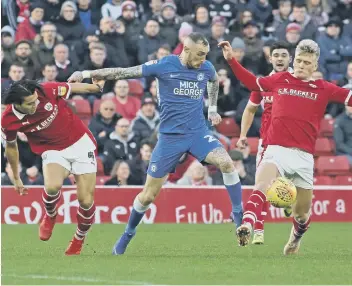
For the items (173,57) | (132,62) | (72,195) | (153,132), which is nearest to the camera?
(173,57)

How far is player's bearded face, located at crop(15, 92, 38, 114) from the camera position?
13.0 metres

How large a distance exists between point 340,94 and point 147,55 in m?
10.8

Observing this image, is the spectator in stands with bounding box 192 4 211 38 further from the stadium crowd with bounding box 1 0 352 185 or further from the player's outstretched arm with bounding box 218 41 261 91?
the player's outstretched arm with bounding box 218 41 261 91

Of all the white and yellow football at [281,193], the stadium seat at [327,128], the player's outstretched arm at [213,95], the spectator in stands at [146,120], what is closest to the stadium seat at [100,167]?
the spectator in stands at [146,120]

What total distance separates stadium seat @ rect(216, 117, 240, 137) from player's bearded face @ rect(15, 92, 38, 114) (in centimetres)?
987

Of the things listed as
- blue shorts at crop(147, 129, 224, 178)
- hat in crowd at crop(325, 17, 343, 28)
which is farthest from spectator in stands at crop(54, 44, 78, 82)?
blue shorts at crop(147, 129, 224, 178)

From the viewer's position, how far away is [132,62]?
23.5 metres

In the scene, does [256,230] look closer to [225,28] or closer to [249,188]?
[249,188]

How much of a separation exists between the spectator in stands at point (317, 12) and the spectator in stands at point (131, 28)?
401 cm

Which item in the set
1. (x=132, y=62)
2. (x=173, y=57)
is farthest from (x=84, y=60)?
(x=173, y=57)

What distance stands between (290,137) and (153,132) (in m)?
9.03

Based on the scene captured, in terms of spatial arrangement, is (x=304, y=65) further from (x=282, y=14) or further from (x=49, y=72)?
(x=282, y=14)

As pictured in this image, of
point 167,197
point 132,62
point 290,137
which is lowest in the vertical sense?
point 167,197

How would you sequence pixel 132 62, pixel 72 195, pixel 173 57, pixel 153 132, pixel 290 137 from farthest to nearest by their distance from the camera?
1. pixel 132 62
2. pixel 153 132
3. pixel 72 195
4. pixel 173 57
5. pixel 290 137
